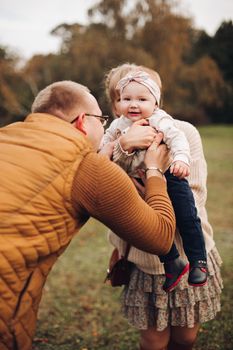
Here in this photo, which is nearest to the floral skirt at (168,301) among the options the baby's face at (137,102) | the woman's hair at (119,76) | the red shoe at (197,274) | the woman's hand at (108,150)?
the red shoe at (197,274)

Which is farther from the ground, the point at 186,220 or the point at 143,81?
the point at 143,81

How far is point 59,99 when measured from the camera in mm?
1874

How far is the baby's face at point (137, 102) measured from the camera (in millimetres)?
2551

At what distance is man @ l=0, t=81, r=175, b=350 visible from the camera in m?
1.58

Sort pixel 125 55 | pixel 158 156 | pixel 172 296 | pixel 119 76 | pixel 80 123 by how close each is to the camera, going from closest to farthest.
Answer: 1. pixel 80 123
2. pixel 158 156
3. pixel 172 296
4. pixel 119 76
5. pixel 125 55

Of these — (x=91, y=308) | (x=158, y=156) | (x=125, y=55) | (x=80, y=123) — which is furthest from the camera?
(x=125, y=55)

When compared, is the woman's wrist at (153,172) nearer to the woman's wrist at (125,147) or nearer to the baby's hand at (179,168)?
the baby's hand at (179,168)

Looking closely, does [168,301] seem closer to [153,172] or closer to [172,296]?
[172,296]

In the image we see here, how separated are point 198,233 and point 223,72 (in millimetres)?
36059

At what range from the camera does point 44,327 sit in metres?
4.13

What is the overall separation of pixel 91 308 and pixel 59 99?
3.40 meters

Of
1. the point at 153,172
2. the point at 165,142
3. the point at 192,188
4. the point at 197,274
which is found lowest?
the point at 197,274

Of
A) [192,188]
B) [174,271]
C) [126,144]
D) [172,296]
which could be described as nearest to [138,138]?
[126,144]

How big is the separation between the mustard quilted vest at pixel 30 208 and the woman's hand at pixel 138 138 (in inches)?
20.5
